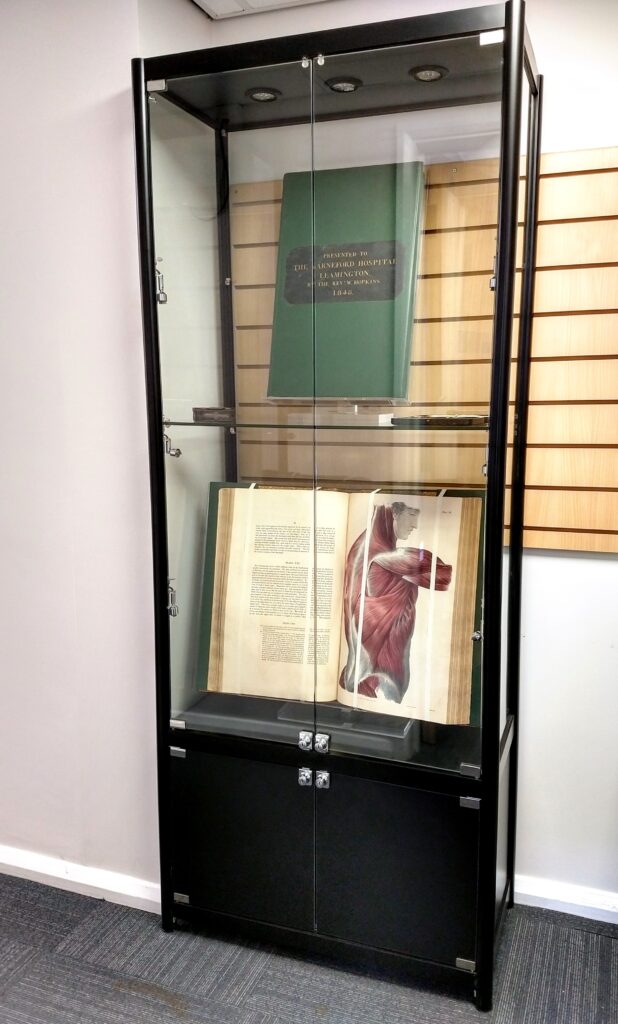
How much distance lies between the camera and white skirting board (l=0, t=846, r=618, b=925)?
243cm

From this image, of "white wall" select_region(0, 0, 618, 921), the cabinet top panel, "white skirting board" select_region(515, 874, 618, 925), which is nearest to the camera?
the cabinet top panel

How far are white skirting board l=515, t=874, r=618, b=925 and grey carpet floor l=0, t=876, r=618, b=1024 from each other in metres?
0.03

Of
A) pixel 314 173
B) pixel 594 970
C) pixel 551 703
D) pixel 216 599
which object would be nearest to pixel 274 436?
pixel 216 599

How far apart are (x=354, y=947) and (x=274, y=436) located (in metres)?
1.34

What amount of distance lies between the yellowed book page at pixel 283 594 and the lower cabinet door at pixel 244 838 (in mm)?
233

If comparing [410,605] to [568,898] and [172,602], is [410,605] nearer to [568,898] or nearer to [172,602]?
[172,602]

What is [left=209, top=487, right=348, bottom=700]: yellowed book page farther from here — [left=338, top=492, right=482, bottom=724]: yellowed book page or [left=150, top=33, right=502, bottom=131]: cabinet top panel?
[left=150, top=33, right=502, bottom=131]: cabinet top panel

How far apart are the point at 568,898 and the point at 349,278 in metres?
1.85

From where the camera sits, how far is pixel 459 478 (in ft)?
6.64

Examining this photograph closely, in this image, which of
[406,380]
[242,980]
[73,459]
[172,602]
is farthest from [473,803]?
[73,459]

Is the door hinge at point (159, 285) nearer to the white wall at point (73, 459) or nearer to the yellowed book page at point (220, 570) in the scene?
the white wall at point (73, 459)

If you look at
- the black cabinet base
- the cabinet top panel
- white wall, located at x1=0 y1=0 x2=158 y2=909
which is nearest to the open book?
white wall, located at x1=0 y1=0 x2=158 y2=909

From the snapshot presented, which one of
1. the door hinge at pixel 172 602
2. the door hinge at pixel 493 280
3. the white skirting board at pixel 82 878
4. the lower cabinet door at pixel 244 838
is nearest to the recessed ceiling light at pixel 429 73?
the door hinge at pixel 493 280

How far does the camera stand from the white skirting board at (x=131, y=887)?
2434mm
